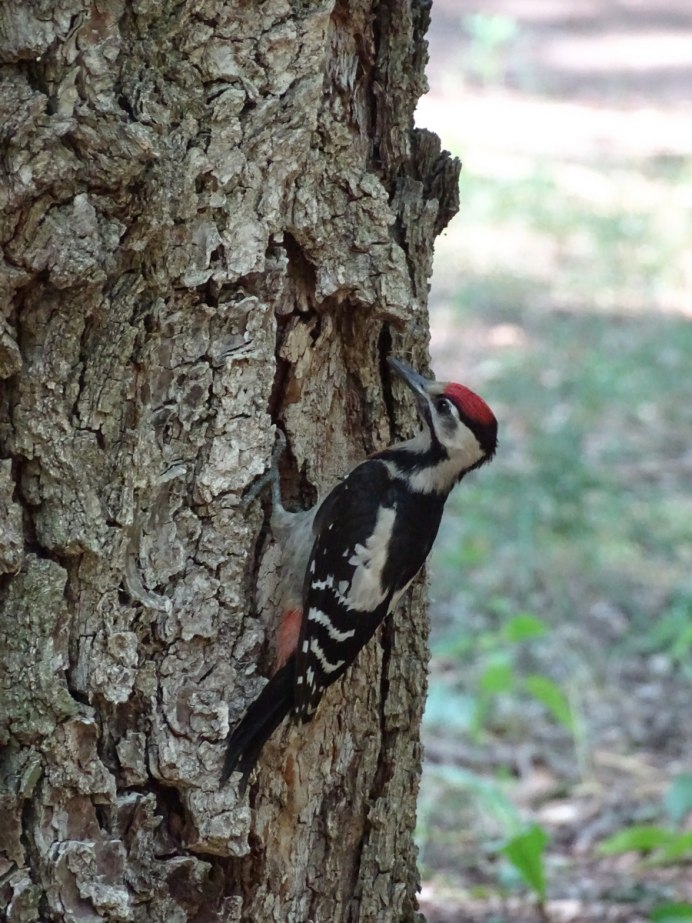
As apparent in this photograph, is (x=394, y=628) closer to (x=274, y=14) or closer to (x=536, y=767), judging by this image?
(x=274, y=14)

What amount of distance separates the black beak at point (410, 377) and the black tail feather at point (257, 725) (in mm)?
701

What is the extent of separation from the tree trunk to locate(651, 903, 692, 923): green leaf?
1099 millimetres

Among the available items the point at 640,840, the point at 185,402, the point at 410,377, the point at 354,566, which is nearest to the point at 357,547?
the point at 354,566

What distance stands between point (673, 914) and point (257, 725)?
1.67m

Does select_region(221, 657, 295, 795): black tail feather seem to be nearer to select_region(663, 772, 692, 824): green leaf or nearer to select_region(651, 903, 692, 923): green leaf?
select_region(651, 903, 692, 923): green leaf

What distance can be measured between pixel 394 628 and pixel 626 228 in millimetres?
7601

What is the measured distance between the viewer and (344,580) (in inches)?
117

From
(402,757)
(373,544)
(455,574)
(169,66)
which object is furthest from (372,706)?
(455,574)

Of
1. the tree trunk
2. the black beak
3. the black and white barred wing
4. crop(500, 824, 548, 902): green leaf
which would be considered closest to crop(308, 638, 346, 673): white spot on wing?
the black and white barred wing

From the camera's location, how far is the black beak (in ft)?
9.32

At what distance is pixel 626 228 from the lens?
32.4 ft

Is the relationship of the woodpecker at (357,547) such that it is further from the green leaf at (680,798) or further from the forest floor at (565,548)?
the green leaf at (680,798)

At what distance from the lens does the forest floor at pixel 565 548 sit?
4551mm

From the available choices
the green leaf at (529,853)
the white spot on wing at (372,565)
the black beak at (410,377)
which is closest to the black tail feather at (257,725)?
the white spot on wing at (372,565)
